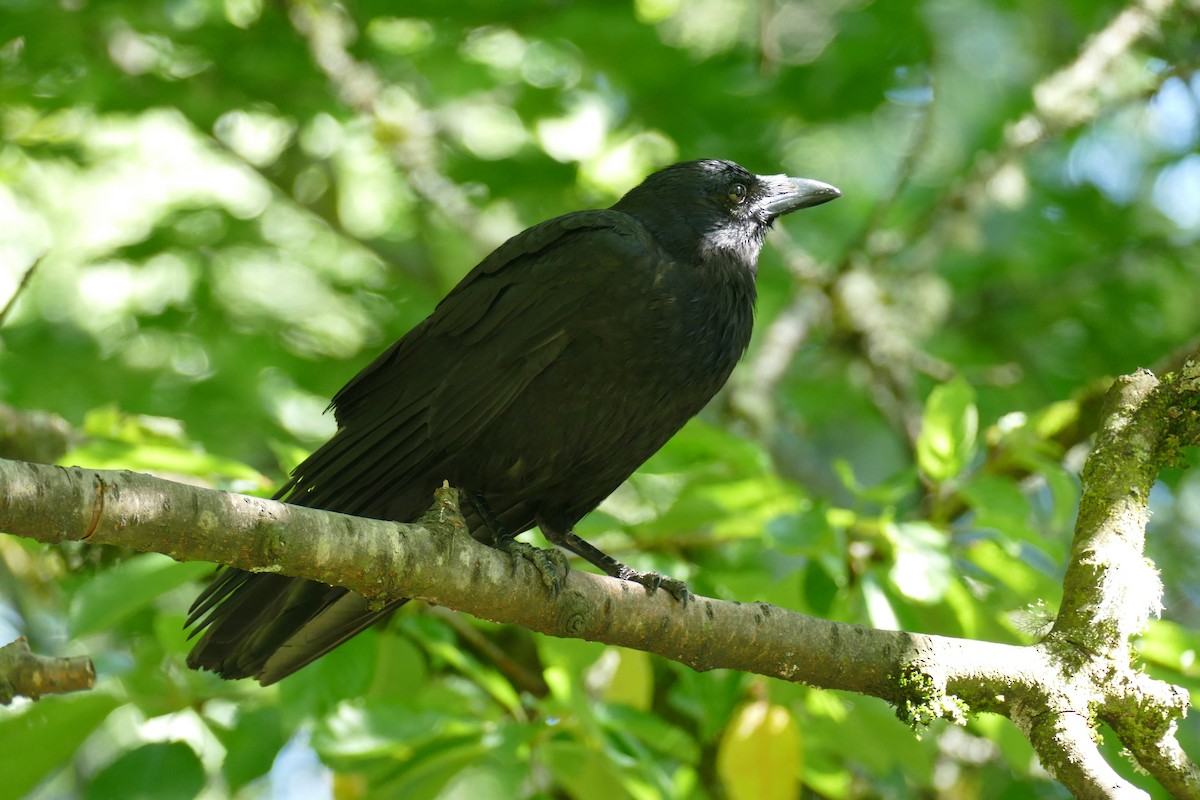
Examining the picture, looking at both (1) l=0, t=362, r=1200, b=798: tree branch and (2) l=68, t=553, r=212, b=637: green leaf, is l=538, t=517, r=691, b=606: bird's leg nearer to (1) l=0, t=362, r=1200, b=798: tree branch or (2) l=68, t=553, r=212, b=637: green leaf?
(1) l=0, t=362, r=1200, b=798: tree branch

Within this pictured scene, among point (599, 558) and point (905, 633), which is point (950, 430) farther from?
point (599, 558)

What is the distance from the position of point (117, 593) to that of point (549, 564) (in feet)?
3.51

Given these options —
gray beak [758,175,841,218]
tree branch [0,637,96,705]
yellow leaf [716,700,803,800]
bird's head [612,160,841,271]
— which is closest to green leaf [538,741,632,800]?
yellow leaf [716,700,803,800]

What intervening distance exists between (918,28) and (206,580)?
12.5ft

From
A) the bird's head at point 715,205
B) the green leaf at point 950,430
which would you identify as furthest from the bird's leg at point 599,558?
the bird's head at point 715,205

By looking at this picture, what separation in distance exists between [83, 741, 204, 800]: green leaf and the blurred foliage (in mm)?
12

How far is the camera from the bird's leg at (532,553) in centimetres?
284

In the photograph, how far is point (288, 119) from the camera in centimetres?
590

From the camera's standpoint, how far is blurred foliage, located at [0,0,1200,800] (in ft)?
10.8

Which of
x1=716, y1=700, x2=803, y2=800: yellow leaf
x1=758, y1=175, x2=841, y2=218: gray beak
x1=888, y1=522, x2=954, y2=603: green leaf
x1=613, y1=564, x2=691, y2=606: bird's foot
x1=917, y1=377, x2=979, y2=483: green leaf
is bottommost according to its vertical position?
x1=716, y1=700, x2=803, y2=800: yellow leaf

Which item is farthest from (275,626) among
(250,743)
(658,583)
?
(658,583)

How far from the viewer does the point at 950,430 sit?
134 inches

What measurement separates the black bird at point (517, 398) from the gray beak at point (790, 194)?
2.13ft

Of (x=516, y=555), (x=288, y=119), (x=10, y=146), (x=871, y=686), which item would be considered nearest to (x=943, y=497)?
(x=871, y=686)
